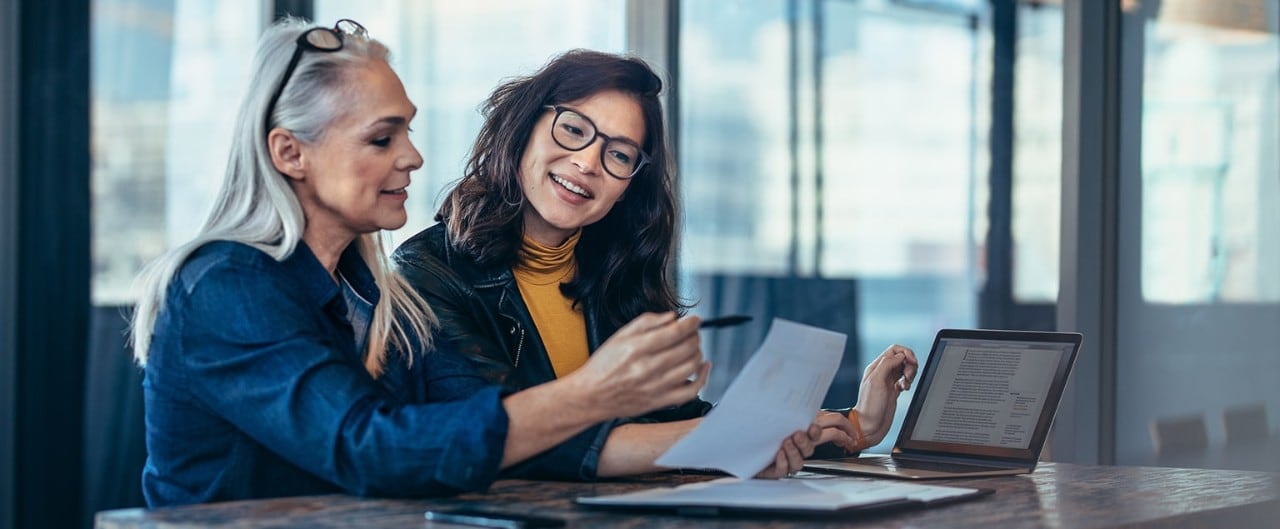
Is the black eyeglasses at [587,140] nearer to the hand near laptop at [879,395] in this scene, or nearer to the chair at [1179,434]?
the hand near laptop at [879,395]

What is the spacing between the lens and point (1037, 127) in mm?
4223

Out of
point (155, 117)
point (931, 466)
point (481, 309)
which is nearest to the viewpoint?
point (931, 466)

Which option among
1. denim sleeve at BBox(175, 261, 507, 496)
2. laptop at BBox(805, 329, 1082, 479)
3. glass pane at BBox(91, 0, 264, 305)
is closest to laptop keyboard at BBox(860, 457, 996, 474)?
laptop at BBox(805, 329, 1082, 479)

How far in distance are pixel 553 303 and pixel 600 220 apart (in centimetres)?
23

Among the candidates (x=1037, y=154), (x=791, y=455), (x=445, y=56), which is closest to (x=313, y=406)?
(x=791, y=455)

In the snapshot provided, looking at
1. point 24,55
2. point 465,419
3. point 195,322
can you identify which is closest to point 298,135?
point 195,322

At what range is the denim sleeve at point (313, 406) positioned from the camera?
4.97ft

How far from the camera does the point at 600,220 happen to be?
2.53m

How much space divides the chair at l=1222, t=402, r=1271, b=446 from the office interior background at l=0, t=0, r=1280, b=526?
0.01m

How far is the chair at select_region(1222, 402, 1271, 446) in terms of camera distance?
3.39m

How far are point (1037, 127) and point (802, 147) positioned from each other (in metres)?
0.89

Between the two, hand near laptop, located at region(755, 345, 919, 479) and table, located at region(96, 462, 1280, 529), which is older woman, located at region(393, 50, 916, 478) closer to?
hand near laptop, located at region(755, 345, 919, 479)

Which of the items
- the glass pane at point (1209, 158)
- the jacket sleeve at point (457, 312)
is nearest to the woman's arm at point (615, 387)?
the jacket sleeve at point (457, 312)

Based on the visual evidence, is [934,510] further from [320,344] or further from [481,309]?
[481,309]
